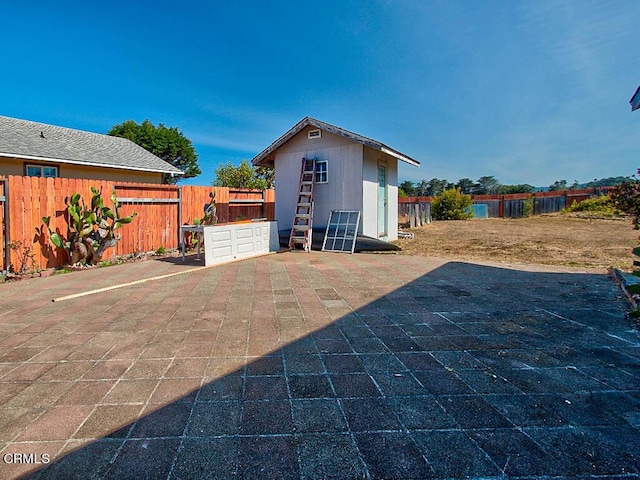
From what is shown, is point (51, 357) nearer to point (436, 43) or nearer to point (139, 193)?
point (139, 193)

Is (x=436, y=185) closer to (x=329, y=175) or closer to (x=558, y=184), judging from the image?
(x=558, y=184)

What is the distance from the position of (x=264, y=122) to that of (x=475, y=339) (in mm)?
16514

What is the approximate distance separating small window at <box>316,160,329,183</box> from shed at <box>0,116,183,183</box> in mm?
7903

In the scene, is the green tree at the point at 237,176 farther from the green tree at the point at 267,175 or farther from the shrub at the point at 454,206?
the shrub at the point at 454,206

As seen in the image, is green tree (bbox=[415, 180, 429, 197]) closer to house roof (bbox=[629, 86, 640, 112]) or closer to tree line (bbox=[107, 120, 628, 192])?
tree line (bbox=[107, 120, 628, 192])

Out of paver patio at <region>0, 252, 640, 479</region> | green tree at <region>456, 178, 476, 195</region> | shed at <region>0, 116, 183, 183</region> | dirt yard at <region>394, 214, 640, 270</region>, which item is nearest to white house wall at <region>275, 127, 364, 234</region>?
dirt yard at <region>394, 214, 640, 270</region>

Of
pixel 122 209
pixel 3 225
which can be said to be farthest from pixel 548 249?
pixel 3 225

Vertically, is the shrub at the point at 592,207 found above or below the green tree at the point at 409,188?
below

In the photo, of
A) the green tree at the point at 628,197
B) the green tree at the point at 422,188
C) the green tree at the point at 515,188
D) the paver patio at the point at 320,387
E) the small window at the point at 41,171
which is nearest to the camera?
the paver patio at the point at 320,387

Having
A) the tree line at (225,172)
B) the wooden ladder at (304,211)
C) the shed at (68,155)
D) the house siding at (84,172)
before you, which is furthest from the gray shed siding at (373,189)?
the house siding at (84,172)

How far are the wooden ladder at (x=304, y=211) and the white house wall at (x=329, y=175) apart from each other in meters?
0.33

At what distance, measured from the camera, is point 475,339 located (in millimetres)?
2812

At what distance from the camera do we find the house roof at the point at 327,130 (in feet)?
28.8

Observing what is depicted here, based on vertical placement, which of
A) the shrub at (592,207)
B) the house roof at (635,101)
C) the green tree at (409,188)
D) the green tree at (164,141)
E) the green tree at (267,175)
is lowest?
the shrub at (592,207)
